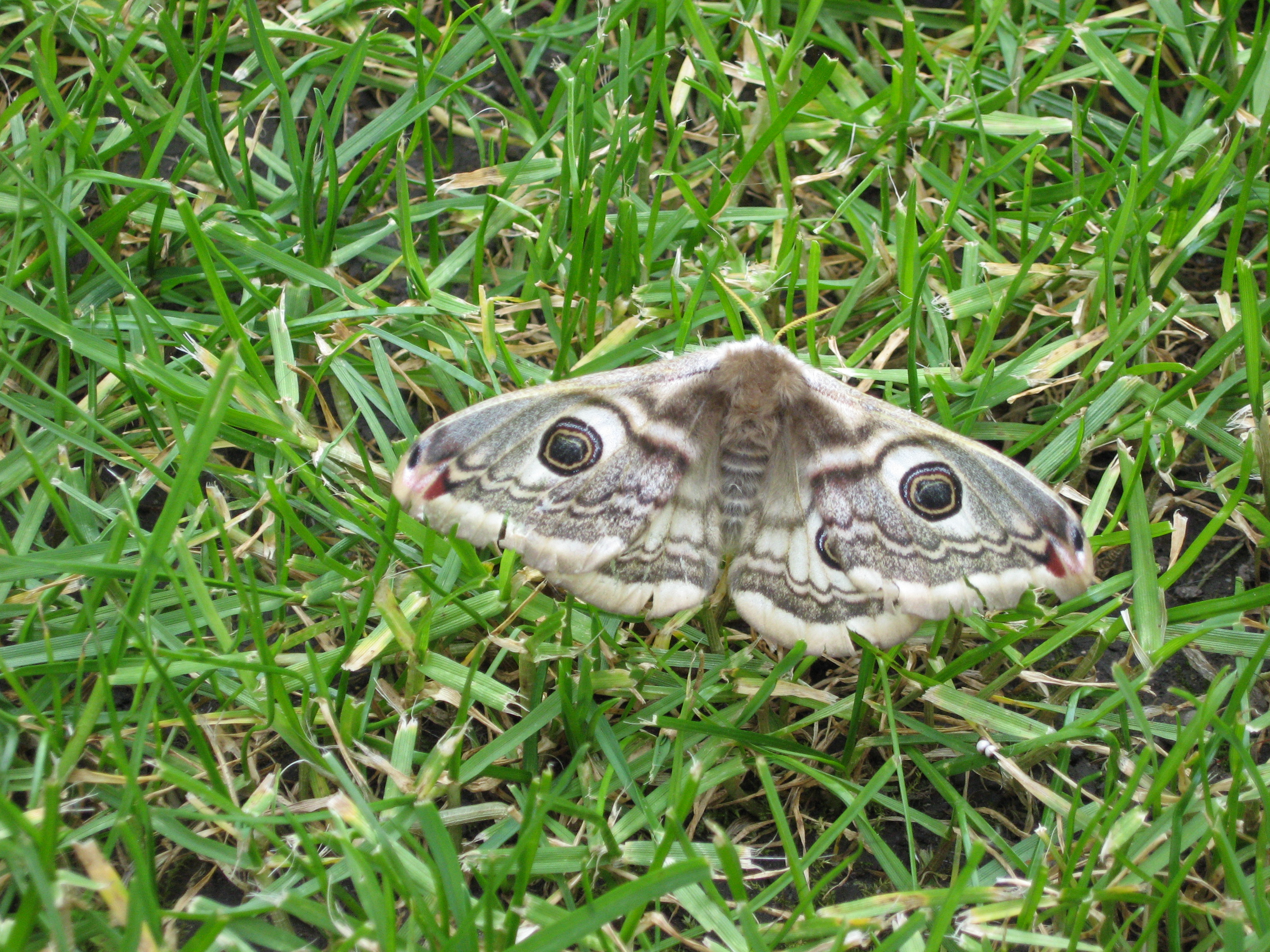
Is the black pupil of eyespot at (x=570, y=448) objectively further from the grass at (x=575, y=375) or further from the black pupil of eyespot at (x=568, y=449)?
the grass at (x=575, y=375)

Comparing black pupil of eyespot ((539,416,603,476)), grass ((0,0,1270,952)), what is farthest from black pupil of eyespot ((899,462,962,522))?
black pupil of eyespot ((539,416,603,476))

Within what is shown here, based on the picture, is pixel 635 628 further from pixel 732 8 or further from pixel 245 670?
pixel 732 8

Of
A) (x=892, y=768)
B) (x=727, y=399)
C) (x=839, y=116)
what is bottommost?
(x=892, y=768)

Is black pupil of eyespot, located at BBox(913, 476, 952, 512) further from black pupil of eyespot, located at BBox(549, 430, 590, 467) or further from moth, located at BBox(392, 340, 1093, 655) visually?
black pupil of eyespot, located at BBox(549, 430, 590, 467)

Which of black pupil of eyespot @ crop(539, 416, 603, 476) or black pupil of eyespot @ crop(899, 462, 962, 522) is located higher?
black pupil of eyespot @ crop(539, 416, 603, 476)

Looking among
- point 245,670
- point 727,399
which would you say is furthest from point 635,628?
point 245,670

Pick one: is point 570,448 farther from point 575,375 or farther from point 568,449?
point 575,375
